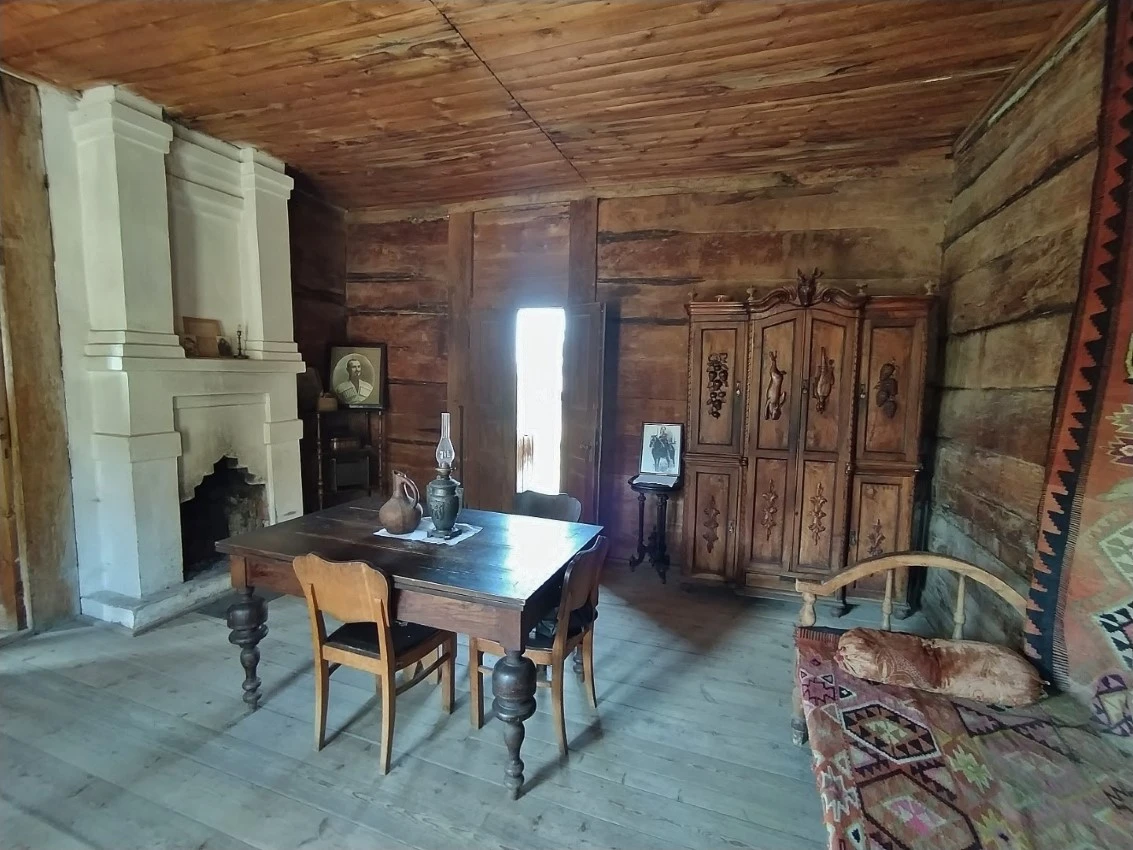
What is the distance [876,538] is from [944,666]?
5.50ft

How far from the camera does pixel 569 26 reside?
212cm

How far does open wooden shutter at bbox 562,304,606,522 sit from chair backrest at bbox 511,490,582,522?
3.50ft

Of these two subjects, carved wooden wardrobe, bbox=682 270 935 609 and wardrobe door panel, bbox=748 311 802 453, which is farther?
wardrobe door panel, bbox=748 311 802 453

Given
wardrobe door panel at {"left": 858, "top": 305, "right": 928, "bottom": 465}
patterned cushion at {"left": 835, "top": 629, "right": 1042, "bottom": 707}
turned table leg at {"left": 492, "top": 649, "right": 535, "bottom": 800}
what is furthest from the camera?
wardrobe door panel at {"left": 858, "top": 305, "right": 928, "bottom": 465}

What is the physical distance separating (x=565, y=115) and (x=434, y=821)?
309 cm

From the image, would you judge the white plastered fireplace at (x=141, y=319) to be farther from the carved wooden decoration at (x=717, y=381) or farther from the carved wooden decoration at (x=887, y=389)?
the carved wooden decoration at (x=887, y=389)

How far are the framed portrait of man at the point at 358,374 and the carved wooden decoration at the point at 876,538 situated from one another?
373 cm

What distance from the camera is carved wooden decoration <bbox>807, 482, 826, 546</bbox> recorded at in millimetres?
3381

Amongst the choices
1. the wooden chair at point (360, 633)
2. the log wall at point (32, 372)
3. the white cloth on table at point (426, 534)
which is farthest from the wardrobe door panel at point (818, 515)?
the log wall at point (32, 372)

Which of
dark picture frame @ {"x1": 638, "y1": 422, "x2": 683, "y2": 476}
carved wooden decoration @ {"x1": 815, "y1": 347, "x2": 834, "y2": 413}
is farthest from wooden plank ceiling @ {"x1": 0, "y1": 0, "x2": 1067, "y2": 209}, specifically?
dark picture frame @ {"x1": 638, "y1": 422, "x2": 683, "y2": 476}

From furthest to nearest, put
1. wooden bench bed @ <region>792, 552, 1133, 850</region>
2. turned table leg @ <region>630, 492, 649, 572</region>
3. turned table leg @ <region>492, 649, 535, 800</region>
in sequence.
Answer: turned table leg @ <region>630, 492, 649, 572</region> → turned table leg @ <region>492, 649, 535, 800</region> → wooden bench bed @ <region>792, 552, 1133, 850</region>

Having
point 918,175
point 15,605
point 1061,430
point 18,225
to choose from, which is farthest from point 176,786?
point 918,175

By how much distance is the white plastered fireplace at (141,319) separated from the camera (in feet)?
9.37

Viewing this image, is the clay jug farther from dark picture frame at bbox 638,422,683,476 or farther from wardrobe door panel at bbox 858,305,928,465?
wardrobe door panel at bbox 858,305,928,465
